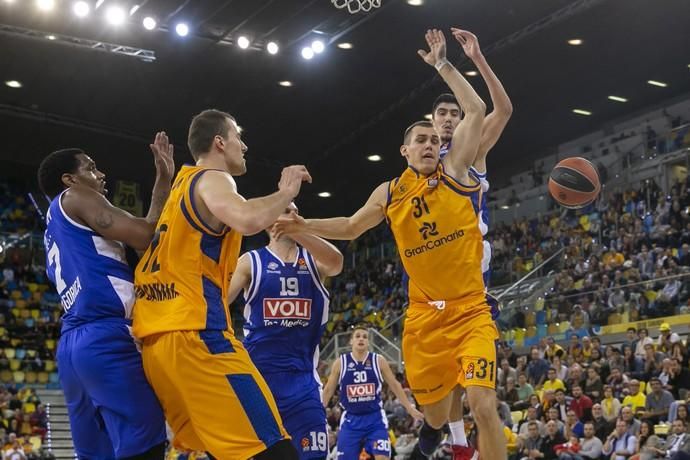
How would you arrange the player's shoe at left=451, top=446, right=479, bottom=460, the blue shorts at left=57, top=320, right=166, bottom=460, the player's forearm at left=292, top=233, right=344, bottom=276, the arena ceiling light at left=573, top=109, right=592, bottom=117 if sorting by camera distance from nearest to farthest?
the blue shorts at left=57, top=320, right=166, bottom=460
the player's forearm at left=292, top=233, right=344, bottom=276
the player's shoe at left=451, top=446, right=479, bottom=460
the arena ceiling light at left=573, top=109, right=592, bottom=117

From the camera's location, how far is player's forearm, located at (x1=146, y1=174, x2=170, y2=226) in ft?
17.5

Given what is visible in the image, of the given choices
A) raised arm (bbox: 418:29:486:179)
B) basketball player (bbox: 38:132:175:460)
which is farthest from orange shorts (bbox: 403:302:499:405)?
basketball player (bbox: 38:132:175:460)

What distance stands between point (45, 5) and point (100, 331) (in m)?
17.4

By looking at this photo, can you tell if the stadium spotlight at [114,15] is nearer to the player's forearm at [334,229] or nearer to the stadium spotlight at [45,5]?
the stadium spotlight at [45,5]

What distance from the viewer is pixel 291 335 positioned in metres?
6.92

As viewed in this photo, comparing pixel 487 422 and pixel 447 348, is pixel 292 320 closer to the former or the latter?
pixel 447 348

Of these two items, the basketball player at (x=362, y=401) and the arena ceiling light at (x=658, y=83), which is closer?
the basketball player at (x=362, y=401)

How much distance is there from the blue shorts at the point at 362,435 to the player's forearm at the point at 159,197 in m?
6.16

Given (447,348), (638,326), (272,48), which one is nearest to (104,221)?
(447,348)

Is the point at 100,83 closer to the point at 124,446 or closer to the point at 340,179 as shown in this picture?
the point at 340,179

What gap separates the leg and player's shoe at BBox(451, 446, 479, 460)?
0.58 m

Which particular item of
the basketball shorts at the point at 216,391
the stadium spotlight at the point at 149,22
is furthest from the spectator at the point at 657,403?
the stadium spotlight at the point at 149,22

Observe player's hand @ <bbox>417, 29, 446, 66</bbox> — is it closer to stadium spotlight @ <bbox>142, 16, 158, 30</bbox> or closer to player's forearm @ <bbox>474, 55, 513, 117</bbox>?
player's forearm @ <bbox>474, 55, 513, 117</bbox>

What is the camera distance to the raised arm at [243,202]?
14.3 feet
